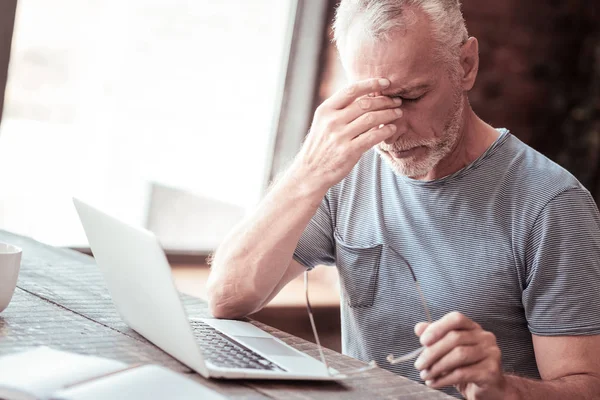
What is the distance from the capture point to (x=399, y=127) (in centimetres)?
142

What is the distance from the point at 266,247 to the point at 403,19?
1.56 ft

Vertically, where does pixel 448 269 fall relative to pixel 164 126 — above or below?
below

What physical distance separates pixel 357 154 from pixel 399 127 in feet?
0.31

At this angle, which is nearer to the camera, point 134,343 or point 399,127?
point 134,343

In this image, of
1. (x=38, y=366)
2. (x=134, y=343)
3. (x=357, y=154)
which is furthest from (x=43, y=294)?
(x=357, y=154)

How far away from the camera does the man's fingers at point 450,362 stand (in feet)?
3.35

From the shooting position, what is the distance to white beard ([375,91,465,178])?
1444 mm

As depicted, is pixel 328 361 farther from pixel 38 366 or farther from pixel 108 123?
pixel 108 123

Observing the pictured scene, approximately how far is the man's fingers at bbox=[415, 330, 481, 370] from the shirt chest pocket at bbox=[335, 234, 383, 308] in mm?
489

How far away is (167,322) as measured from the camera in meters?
1.04

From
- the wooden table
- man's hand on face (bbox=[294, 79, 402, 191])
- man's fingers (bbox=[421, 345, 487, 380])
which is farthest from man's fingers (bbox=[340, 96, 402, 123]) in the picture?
man's fingers (bbox=[421, 345, 487, 380])

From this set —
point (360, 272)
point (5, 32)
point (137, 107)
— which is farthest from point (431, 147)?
point (137, 107)

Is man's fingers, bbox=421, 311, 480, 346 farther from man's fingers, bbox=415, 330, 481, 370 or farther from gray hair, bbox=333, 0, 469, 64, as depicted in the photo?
gray hair, bbox=333, 0, 469, 64

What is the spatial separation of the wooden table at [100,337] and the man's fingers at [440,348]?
Answer: 0.05m
